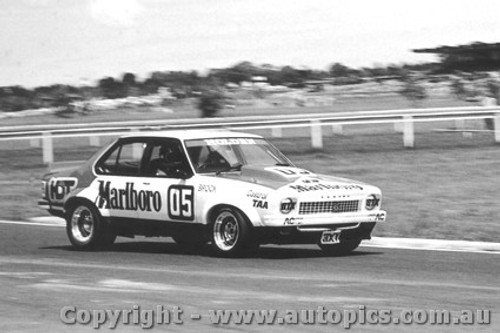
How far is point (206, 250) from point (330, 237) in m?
1.72

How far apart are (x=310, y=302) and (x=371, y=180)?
13.8 metres

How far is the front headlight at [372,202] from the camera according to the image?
14.9m

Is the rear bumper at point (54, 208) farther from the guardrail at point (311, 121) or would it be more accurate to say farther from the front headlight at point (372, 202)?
the guardrail at point (311, 121)

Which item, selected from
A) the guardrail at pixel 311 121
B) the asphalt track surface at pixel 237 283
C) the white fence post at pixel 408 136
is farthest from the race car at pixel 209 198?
the white fence post at pixel 408 136

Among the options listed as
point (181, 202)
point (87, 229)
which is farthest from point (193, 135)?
point (87, 229)

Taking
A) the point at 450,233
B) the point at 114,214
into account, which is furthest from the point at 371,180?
the point at 114,214

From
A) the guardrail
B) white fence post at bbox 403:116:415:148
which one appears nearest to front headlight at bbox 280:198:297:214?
the guardrail

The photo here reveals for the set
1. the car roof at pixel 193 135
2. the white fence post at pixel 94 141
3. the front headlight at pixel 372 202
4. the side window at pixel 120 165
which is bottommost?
the white fence post at pixel 94 141

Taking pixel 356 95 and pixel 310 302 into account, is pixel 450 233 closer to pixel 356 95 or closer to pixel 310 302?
pixel 310 302

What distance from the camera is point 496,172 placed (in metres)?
24.9

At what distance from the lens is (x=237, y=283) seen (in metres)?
12.2

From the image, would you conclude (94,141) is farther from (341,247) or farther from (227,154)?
(341,247)

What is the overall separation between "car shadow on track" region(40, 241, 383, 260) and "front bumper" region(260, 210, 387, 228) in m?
0.47

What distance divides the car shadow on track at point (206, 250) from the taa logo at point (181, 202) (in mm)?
484
